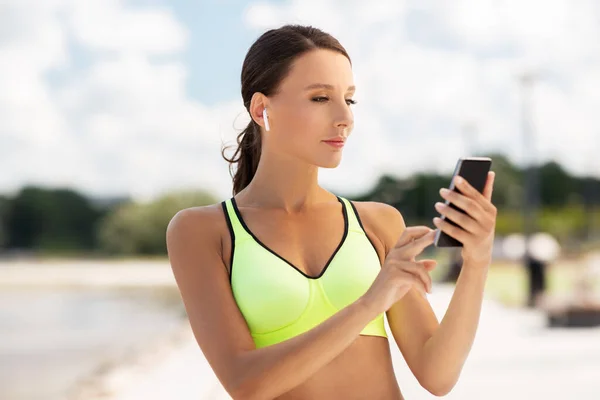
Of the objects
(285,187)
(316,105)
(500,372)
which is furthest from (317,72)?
(500,372)

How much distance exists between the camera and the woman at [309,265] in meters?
2.15

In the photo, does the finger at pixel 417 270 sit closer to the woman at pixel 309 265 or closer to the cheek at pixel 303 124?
the woman at pixel 309 265

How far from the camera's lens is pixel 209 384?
988 centimetres

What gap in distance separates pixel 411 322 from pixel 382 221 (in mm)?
295

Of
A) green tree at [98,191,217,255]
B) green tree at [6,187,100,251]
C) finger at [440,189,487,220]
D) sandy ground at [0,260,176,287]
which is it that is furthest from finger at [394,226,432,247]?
green tree at [98,191,217,255]

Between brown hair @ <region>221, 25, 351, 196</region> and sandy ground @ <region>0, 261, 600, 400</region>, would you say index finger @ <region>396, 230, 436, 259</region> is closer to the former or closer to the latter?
brown hair @ <region>221, 25, 351, 196</region>

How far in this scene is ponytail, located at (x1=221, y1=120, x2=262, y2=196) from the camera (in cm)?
273

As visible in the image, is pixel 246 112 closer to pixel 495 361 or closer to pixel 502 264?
pixel 495 361

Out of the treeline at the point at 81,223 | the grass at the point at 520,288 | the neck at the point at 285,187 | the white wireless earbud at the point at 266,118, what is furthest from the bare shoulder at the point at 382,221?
the treeline at the point at 81,223

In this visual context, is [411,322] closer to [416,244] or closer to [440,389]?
[440,389]

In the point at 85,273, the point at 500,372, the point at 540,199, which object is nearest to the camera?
the point at 500,372

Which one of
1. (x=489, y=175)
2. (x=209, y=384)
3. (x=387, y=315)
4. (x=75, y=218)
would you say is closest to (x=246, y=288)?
(x=387, y=315)

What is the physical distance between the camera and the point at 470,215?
83.2 inches

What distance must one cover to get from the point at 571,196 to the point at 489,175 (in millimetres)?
70794
